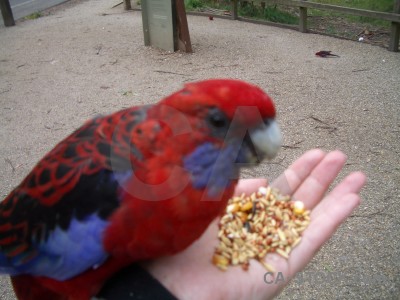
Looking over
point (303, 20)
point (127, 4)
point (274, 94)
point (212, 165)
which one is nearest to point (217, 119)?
point (212, 165)

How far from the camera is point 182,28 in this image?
20.0ft

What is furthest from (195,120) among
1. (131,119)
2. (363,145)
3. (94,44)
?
(94,44)

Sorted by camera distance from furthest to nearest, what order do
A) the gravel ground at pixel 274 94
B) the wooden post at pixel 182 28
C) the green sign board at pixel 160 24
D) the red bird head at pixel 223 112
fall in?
1. the green sign board at pixel 160 24
2. the wooden post at pixel 182 28
3. the gravel ground at pixel 274 94
4. the red bird head at pixel 223 112

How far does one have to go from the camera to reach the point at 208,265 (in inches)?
69.1

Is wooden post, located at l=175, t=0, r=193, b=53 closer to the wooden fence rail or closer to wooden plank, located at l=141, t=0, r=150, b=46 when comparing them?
wooden plank, located at l=141, t=0, r=150, b=46

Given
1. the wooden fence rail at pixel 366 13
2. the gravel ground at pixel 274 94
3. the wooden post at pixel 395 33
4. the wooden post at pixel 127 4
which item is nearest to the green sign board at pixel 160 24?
the gravel ground at pixel 274 94

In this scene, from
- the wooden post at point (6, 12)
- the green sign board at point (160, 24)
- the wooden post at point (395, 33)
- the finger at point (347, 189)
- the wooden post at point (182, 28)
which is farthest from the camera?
the wooden post at point (6, 12)

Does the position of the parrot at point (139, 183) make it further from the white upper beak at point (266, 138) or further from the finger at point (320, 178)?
the finger at point (320, 178)

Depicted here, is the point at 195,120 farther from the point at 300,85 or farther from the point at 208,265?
the point at 300,85

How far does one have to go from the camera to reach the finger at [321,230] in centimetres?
179

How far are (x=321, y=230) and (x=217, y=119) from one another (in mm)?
823

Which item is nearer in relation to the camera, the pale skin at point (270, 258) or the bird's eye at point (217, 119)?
the bird's eye at point (217, 119)

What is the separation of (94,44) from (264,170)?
483cm

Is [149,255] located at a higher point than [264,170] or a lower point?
higher
